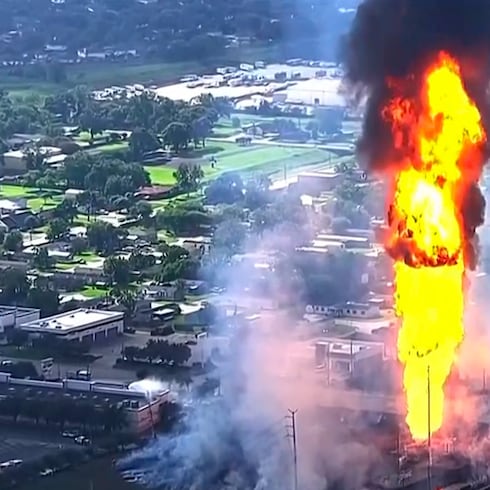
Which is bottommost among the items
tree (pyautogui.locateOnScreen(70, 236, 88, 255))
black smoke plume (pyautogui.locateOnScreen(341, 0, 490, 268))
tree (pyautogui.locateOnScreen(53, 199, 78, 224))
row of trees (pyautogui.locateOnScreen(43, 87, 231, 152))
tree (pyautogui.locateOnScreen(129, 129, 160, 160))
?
tree (pyautogui.locateOnScreen(70, 236, 88, 255))

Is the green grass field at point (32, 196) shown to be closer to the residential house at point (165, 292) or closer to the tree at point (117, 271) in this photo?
the tree at point (117, 271)

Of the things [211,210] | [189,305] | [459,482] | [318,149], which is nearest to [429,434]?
[459,482]

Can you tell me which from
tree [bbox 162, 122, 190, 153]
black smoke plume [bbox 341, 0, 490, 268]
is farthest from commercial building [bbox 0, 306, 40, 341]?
tree [bbox 162, 122, 190, 153]

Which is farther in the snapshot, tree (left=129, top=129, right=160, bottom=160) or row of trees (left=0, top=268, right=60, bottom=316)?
tree (left=129, top=129, right=160, bottom=160)

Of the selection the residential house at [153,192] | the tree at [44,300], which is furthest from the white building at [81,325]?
the residential house at [153,192]

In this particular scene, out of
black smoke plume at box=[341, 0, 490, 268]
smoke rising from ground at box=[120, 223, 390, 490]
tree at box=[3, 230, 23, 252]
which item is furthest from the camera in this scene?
tree at box=[3, 230, 23, 252]

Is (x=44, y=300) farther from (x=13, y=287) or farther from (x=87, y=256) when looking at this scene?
(x=87, y=256)

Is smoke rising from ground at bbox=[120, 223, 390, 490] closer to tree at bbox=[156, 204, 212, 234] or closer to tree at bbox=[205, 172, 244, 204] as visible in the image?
tree at bbox=[156, 204, 212, 234]

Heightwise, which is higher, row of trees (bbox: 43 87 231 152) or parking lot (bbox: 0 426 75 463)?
row of trees (bbox: 43 87 231 152)
